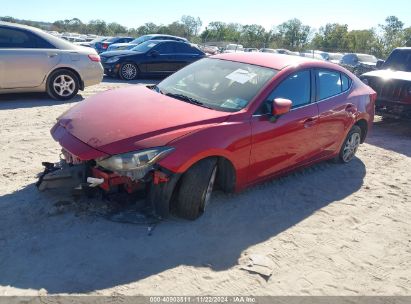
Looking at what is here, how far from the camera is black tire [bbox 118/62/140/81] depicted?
12.8 m

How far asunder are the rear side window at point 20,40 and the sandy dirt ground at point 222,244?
379 cm

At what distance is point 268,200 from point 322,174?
1352 mm

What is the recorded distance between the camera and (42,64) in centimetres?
802

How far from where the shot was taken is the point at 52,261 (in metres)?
3.02

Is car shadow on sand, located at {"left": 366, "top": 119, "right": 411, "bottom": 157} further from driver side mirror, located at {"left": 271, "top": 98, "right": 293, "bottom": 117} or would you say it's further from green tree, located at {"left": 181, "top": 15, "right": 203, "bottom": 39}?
green tree, located at {"left": 181, "top": 15, "right": 203, "bottom": 39}

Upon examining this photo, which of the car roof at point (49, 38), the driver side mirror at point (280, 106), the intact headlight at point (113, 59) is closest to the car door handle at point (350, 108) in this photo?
the driver side mirror at point (280, 106)

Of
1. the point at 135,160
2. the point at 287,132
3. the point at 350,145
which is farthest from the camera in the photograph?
the point at 350,145

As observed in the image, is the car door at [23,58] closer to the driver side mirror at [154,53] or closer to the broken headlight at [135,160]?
the driver side mirror at [154,53]

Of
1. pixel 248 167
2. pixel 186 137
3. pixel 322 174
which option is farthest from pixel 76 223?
pixel 322 174

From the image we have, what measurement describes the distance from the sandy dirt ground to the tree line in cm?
4585

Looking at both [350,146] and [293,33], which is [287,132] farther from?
[293,33]

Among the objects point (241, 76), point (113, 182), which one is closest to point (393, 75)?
point (241, 76)

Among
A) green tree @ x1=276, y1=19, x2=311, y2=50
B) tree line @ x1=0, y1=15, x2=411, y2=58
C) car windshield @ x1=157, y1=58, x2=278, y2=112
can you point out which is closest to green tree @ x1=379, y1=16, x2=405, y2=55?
tree line @ x1=0, y1=15, x2=411, y2=58

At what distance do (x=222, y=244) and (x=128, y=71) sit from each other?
10.5m
